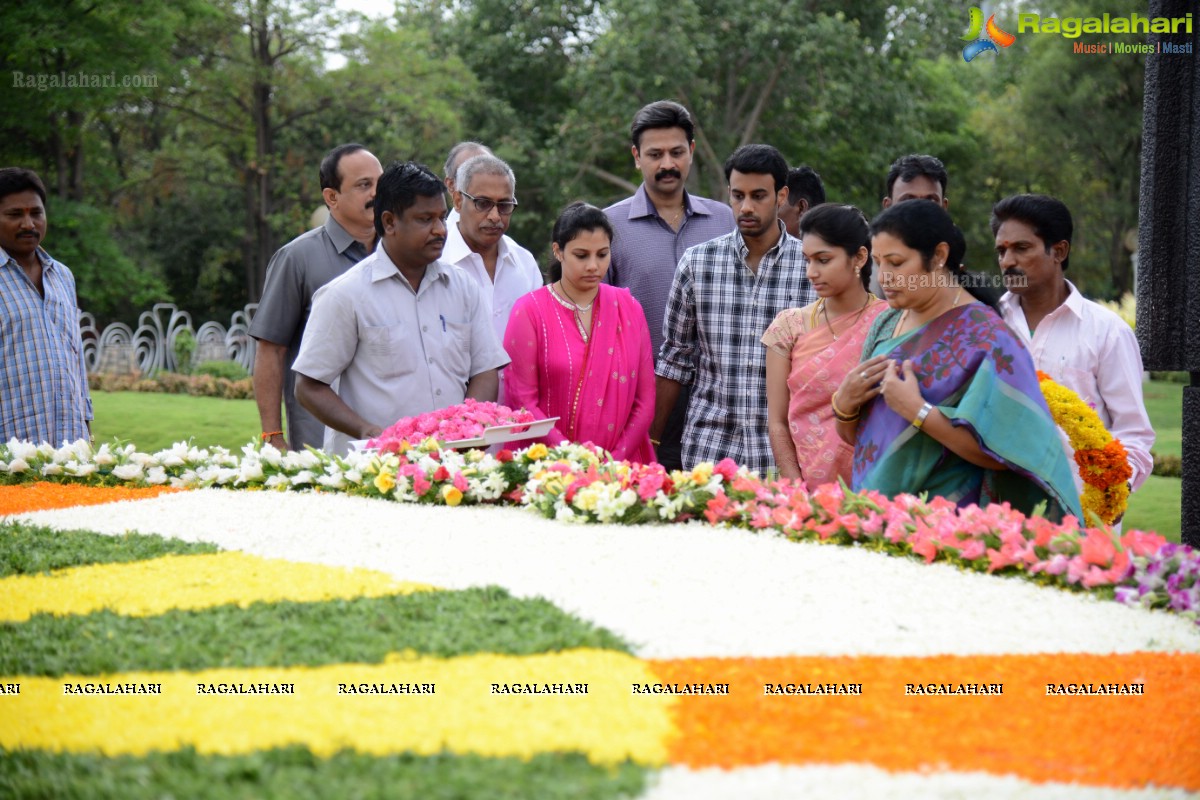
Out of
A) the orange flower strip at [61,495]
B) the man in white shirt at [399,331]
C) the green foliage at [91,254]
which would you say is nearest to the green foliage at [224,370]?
the green foliage at [91,254]

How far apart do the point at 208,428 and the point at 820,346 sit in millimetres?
8602

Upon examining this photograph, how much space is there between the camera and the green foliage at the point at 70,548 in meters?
3.83

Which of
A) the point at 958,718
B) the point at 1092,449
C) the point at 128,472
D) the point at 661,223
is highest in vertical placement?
the point at 661,223

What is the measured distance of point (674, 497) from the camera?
4332mm

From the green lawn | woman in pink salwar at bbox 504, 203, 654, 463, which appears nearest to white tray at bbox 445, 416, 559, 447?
woman in pink salwar at bbox 504, 203, 654, 463

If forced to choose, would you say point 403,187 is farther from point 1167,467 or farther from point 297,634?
point 1167,467

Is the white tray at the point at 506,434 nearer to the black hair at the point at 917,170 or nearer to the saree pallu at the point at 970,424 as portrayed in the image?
the saree pallu at the point at 970,424

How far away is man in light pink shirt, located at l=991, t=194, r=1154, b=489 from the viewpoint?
4.55 meters

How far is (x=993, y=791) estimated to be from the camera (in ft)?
7.30

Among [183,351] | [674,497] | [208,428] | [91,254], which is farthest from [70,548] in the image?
[91,254]

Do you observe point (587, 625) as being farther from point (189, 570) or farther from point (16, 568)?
point (16, 568)

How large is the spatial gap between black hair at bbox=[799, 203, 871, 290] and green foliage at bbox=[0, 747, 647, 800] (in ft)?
8.73

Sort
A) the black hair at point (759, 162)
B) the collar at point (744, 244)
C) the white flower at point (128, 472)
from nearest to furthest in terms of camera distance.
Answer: the black hair at point (759, 162)
the collar at point (744, 244)
the white flower at point (128, 472)

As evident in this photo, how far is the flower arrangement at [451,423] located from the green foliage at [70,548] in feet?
3.06
